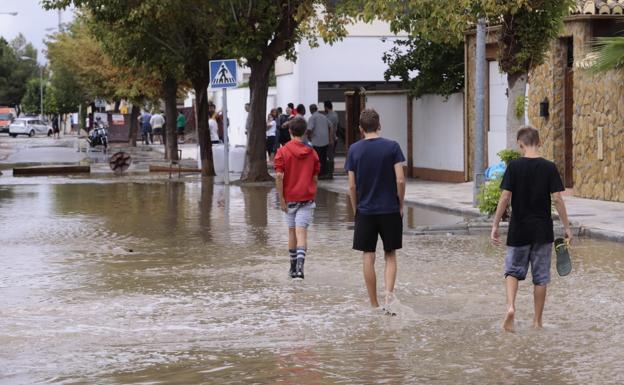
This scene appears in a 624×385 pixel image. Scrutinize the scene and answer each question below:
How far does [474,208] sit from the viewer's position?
64.9ft

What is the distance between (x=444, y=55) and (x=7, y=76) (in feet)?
398

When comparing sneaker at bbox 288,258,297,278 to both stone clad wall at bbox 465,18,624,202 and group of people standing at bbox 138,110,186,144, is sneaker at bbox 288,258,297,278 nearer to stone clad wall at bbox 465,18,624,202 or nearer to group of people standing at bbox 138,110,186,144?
stone clad wall at bbox 465,18,624,202

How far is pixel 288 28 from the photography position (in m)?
28.5

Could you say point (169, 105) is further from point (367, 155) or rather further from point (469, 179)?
point (367, 155)

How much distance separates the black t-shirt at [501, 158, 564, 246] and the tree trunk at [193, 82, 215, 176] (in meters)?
23.7

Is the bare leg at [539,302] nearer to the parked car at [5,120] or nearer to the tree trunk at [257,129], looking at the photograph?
the tree trunk at [257,129]

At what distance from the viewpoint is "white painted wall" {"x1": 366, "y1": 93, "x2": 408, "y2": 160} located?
30.7m

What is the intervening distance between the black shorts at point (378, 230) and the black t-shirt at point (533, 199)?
1.17 meters

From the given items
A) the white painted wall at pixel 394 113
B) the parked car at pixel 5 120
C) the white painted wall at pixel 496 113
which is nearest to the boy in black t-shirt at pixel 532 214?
the white painted wall at pixel 496 113

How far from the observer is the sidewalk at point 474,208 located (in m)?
16.2

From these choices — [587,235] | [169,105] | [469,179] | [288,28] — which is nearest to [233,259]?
[587,235]

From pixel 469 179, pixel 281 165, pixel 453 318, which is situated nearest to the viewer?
pixel 453 318

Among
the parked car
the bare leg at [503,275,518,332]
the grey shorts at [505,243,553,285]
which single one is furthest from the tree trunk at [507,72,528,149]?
the parked car

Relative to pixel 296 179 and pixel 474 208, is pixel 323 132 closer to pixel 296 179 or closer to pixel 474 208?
pixel 474 208
